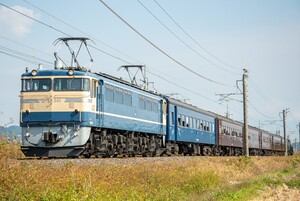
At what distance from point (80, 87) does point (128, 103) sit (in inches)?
202

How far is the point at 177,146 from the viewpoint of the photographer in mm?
35344

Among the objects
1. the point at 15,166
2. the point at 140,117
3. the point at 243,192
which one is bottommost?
the point at 243,192

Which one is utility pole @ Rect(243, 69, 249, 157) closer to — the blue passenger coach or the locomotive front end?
the blue passenger coach

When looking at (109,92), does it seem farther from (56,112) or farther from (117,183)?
(117,183)

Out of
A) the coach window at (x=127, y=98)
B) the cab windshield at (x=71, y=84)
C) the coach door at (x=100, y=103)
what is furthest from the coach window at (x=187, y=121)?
the cab windshield at (x=71, y=84)

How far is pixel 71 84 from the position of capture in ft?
65.8

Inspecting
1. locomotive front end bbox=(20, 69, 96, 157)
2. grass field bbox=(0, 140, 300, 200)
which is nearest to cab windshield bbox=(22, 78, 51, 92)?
locomotive front end bbox=(20, 69, 96, 157)

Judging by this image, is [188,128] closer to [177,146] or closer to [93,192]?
[177,146]

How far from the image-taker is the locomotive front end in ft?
63.1

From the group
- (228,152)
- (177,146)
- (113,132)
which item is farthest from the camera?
(228,152)

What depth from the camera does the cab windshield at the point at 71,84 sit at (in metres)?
20.0

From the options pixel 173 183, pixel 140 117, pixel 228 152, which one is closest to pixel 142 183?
pixel 173 183

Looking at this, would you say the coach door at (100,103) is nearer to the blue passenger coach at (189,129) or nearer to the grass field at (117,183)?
the grass field at (117,183)

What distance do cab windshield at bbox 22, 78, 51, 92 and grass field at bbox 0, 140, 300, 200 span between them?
3.09 meters
